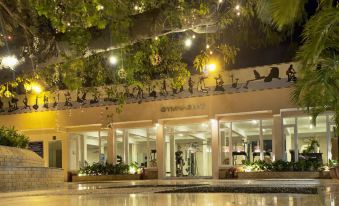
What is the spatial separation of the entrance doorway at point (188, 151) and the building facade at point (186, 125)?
0.16ft

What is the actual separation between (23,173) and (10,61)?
6894 millimetres

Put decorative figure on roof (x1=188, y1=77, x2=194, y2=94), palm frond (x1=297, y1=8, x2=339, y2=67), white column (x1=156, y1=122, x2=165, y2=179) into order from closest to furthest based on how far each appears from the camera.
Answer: palm frond (x1=297, y1=8, x2=339, y2=67) < decorative figure on roof (x1=188, y1=77, x2=194, y2=94) < white column (x1=156, y1=122, x2=165, y2=179)

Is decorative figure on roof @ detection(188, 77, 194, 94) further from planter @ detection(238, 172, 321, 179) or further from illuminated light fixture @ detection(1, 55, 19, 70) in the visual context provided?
illuminated light fixture @ detection(1, 55, 19, 70)

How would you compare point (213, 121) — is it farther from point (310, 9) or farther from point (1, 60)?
point (1, 60)

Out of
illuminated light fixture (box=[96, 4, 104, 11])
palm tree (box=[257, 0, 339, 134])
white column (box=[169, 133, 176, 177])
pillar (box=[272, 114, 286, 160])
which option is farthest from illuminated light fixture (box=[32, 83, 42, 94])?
pillar (box=[272, 114, 286, 160])

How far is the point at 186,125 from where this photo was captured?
24016 millimetres

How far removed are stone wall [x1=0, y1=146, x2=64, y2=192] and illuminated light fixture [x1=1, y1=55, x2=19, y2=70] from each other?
6.06 meters

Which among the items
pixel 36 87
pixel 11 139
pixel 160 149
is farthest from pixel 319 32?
pixel 160 149

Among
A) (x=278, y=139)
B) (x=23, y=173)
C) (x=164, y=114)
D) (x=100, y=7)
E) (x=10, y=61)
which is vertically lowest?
(x=23, y=173)

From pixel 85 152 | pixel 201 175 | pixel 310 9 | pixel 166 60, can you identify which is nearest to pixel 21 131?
pixel 85 152

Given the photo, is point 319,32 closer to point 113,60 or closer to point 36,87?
point 113,60

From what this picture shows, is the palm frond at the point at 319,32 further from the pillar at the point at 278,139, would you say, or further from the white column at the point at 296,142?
the white column at the point at 296,142

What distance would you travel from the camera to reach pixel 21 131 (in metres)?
27.6

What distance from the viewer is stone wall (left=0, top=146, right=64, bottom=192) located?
43.3 ft
